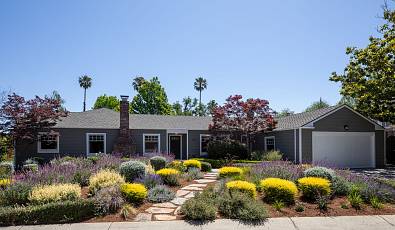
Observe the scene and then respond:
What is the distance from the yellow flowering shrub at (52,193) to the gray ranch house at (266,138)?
1272cm

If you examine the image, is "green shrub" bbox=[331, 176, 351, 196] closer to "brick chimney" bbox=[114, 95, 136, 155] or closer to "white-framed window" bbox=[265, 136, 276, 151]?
"white-framed window" bbox=[265, 136, 276, 151]

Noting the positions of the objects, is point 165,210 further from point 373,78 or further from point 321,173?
point 373,78

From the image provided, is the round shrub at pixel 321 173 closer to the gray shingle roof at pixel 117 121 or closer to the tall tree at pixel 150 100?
the gray shingle roof at pixel 117 121

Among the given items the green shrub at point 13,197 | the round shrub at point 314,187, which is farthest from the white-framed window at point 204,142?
the green shrub at point 13,197

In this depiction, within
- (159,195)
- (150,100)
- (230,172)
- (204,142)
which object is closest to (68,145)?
(204,142)

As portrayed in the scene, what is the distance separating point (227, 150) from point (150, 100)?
3167 centimetres

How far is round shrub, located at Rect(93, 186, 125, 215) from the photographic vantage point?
7.73 m

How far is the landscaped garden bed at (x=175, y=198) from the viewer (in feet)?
24.6

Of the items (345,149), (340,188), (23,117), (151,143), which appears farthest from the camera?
(151,143)

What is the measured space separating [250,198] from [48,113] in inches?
588

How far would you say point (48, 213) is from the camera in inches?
289

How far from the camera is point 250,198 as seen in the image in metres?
8.50

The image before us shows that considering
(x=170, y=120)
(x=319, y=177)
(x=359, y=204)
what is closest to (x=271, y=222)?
(x=359, y=204)

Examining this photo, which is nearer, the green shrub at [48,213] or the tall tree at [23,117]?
the green shrub at [48,213]
